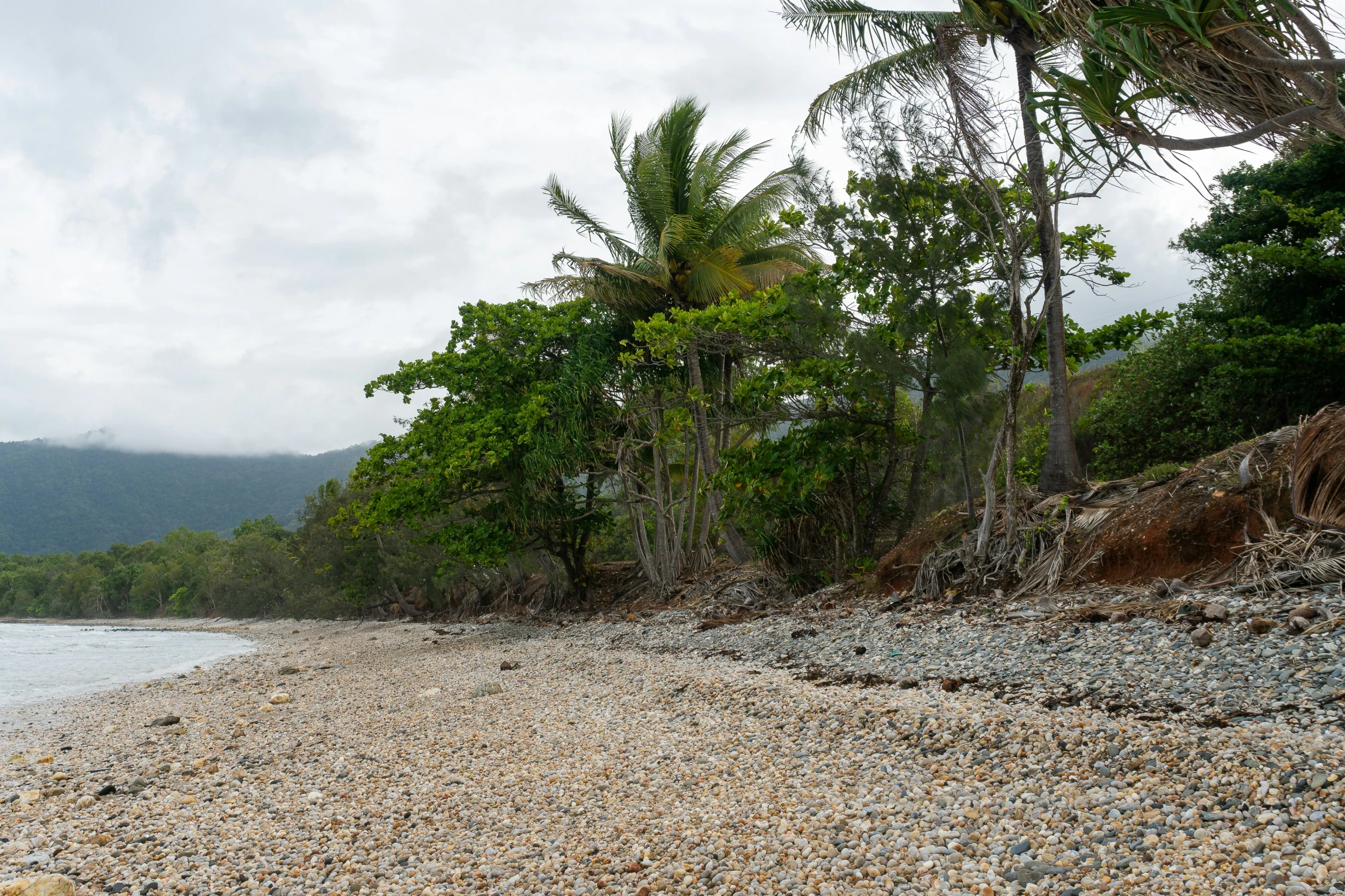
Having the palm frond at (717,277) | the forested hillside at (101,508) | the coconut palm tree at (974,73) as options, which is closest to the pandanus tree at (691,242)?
the palm frond at (717,277)

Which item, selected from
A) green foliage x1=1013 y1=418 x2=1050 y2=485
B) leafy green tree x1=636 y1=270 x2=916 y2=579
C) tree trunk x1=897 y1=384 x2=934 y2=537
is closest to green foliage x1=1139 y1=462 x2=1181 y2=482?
green foliage x1=1013 y1=418 x2=1050 y2=485

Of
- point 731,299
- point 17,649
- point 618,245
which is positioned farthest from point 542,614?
point 17,649

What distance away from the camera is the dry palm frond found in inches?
226

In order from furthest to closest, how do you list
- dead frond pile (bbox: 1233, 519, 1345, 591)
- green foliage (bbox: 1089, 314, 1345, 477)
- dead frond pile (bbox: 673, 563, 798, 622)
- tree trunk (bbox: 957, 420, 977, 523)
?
dead frond pile (bbox: 673, 563, 798, 622) → green foliage (bbox: 1089, 314, 1345, 477) → tree trunk (bbox: 957, 420, 977, 523) → dead frond pile (bbox: 1233, 519, 1345, 591)

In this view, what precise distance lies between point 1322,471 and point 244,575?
187 feet

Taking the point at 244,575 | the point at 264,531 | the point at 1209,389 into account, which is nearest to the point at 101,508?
the point at 264,531

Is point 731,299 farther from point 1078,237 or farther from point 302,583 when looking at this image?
point 302,583

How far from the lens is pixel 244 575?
2031 inches

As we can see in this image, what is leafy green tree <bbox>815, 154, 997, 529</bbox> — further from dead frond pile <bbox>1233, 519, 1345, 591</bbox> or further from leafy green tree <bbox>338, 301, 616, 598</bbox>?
leafy green tree <bbox>338, 301, 616, 598</bbox>

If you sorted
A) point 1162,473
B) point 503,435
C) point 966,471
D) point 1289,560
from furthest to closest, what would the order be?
1. point 503,435
2. point 966,471
3. point 1162,473
4. point 1289,560

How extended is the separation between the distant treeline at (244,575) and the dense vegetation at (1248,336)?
14.6 metres

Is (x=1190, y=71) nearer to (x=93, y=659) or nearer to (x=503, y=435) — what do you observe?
(x=503, y=435)

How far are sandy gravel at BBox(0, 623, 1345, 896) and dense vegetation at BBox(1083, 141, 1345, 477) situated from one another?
887 centimetres

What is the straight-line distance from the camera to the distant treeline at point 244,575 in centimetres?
2988
